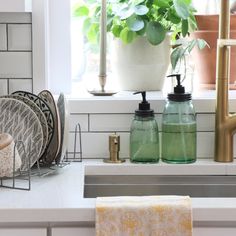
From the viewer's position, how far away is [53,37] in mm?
1931

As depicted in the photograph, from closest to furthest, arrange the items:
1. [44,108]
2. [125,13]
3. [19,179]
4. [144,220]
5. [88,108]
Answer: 1. [144,220]
2. [19,179]
3. [44,108]
4. [88,108]
5. [125,13]

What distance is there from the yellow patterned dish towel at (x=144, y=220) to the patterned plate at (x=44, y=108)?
38 cm

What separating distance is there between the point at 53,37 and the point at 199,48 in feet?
1.52

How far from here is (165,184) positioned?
1.67 m

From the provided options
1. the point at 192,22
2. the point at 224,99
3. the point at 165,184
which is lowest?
the point at 165,184

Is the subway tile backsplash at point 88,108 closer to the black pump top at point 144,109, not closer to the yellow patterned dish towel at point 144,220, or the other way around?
the black pump top at point 144,109

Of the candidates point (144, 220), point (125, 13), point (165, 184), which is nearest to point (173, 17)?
point (125, 13)

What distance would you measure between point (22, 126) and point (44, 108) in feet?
0.25

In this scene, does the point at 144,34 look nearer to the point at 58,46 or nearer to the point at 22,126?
the point at 58,46

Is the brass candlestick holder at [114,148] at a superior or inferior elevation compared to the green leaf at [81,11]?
inferior

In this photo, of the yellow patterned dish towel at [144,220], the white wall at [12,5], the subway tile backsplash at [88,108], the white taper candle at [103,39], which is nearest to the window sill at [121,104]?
the subway tile backsplash at [88,108]

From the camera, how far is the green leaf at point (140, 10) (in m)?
1.83

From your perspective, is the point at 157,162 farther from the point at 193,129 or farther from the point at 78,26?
the point at 78,26

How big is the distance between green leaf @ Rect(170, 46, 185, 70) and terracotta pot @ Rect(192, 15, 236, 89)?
5.7 inches
